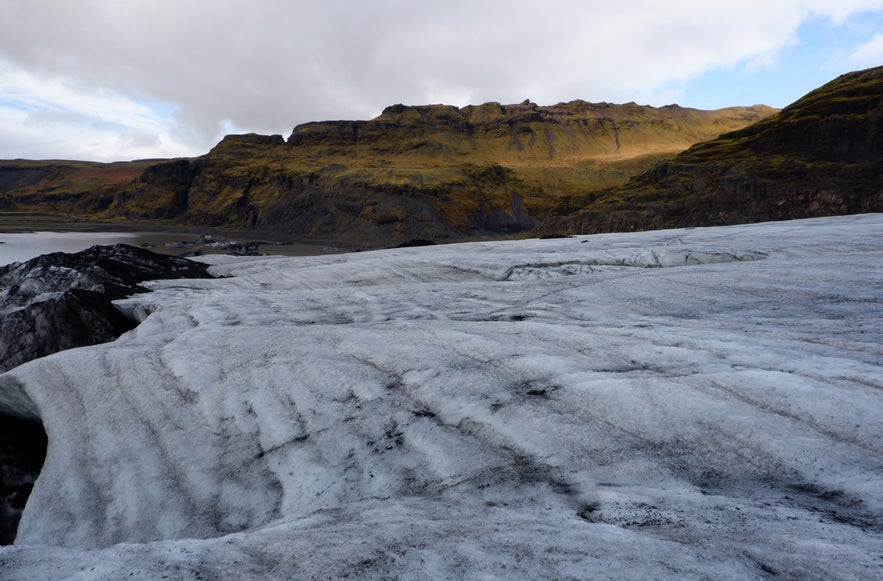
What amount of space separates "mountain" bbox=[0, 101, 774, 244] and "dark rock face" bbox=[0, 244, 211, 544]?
59.5 meters

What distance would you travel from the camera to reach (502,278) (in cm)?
1312

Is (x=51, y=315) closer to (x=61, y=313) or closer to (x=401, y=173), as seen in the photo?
(x=61, y=313)

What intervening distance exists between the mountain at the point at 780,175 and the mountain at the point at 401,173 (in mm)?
33021

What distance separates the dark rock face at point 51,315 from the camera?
673 cm

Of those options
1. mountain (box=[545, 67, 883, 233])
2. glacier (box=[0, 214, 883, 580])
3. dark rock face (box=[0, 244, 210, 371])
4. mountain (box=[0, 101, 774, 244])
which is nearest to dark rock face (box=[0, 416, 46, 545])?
glacier (box=[0, 214, 883, 580])

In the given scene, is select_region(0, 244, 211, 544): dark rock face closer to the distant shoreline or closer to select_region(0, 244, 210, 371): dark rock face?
select_region(0, 244, 210, 371): dark rock face

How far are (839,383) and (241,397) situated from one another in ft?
19.5

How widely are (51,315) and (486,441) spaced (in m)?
10.7

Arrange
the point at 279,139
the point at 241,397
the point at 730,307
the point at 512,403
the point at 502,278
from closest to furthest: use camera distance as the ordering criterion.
Result: 1. the point at 512,403
2. the point at 241,397
3. the point at 730,307
4. the point at 502,278
5. the point at 279,139

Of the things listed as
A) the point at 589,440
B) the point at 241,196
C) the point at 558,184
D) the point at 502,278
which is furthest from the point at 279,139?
the point at 589,440

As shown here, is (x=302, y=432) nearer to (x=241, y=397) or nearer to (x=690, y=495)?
(x=241, y=397)

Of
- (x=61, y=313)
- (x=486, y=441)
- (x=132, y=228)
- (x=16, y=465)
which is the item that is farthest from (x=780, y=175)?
(x=132, y=228)

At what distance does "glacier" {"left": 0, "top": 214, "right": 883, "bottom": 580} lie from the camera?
276cm

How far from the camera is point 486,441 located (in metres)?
4.57
